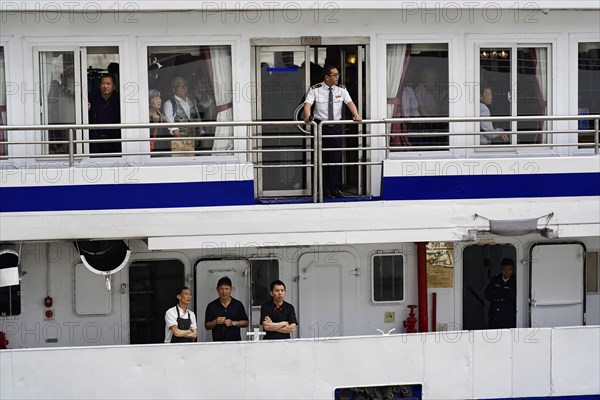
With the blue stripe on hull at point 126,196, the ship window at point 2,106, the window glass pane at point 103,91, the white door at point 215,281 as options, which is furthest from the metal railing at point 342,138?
the white door at point 215,281

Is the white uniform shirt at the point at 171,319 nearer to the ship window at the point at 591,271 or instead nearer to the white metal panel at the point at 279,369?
the white metal panel at the point at 279,369

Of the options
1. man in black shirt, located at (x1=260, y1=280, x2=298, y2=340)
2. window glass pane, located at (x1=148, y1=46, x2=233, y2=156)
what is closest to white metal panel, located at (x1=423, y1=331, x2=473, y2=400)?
man in black shirt, located at (x1=260, y1=280, x2=298, y2=340)

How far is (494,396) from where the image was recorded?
39.1 ft

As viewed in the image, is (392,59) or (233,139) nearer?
(233,139)

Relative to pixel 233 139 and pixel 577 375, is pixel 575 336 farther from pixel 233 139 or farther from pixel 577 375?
pixel 233 139

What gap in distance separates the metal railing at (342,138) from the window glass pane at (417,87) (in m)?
0.02

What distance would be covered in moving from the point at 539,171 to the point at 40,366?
497 centimetres

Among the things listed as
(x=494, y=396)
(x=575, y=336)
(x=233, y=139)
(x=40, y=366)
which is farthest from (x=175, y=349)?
(x=575, y=336)

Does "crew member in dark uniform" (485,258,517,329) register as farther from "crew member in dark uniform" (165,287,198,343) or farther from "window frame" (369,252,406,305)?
"crew member in dark uniform" (165,287,198,343)

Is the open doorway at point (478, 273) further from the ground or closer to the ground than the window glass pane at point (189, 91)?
closer to the ground

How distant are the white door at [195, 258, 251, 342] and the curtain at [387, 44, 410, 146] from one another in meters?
2.10

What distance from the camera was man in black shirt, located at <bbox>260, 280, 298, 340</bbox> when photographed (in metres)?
11.8

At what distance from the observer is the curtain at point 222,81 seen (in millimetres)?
12203

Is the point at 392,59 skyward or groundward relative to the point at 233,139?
skyward
